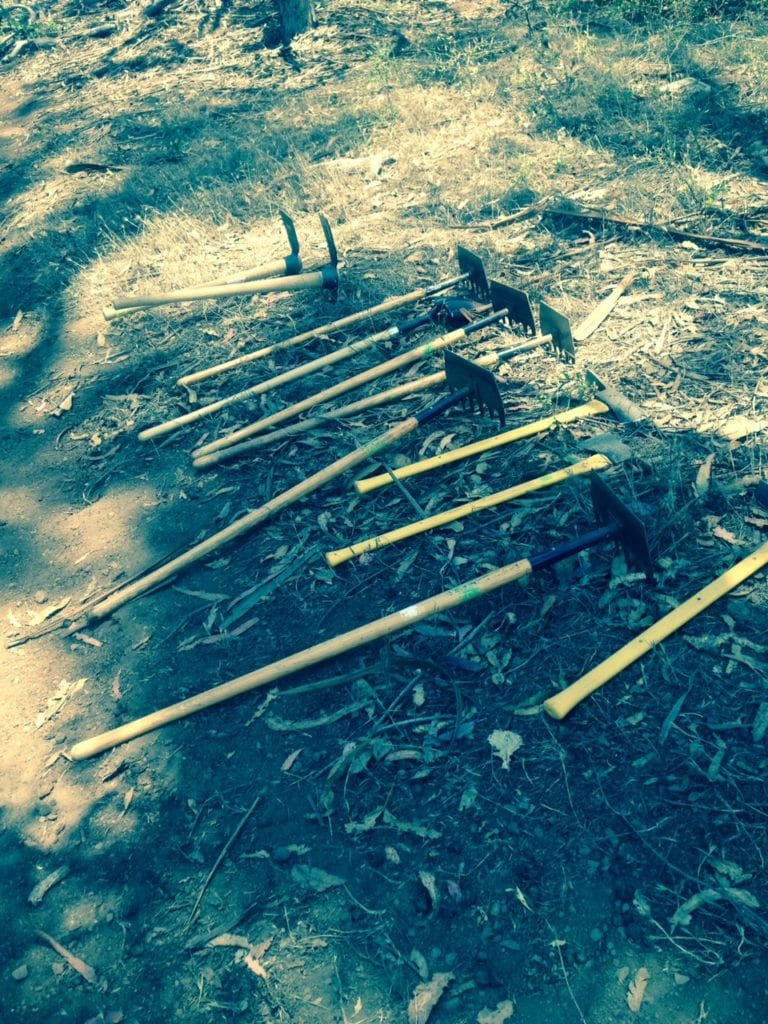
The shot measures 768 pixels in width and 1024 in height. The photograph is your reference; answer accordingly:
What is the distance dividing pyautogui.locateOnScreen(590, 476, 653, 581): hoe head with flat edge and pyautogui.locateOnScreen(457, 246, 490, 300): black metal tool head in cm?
258

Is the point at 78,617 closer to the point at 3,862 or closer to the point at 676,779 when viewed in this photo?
the point at 3,862

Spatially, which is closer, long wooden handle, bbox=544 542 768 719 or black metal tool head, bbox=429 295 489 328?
long wooden handle, bbox=544 542 768 719

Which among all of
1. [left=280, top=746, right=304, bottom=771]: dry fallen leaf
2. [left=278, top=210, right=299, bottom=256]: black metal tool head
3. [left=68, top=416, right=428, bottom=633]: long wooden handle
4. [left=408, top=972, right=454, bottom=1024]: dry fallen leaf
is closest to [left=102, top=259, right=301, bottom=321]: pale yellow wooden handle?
[left=278, top=210, right=299, bottom=256]: black metal tool head

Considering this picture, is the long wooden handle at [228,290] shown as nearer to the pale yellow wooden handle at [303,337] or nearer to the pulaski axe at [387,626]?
the pale yellow wooden handle at [303,337]

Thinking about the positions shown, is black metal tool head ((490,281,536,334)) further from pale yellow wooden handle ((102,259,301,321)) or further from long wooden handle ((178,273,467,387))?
pale yellow wooden handle ((102,259,301,321))

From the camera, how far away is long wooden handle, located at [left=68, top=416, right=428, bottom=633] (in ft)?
13.4

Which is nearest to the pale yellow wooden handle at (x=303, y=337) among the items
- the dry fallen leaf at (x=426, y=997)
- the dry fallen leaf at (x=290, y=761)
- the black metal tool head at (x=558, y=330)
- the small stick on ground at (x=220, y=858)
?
the black metal tool head at (x=558, y=330)

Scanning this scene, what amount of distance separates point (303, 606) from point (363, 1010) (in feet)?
6.02

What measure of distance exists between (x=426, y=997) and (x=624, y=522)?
81.7 inches

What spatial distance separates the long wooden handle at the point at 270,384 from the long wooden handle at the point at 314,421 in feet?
1.47

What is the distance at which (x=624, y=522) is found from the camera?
134 inches

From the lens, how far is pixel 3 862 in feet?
10.3

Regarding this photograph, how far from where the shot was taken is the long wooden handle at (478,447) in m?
4.27

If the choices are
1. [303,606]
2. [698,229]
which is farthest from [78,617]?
[698,229]
